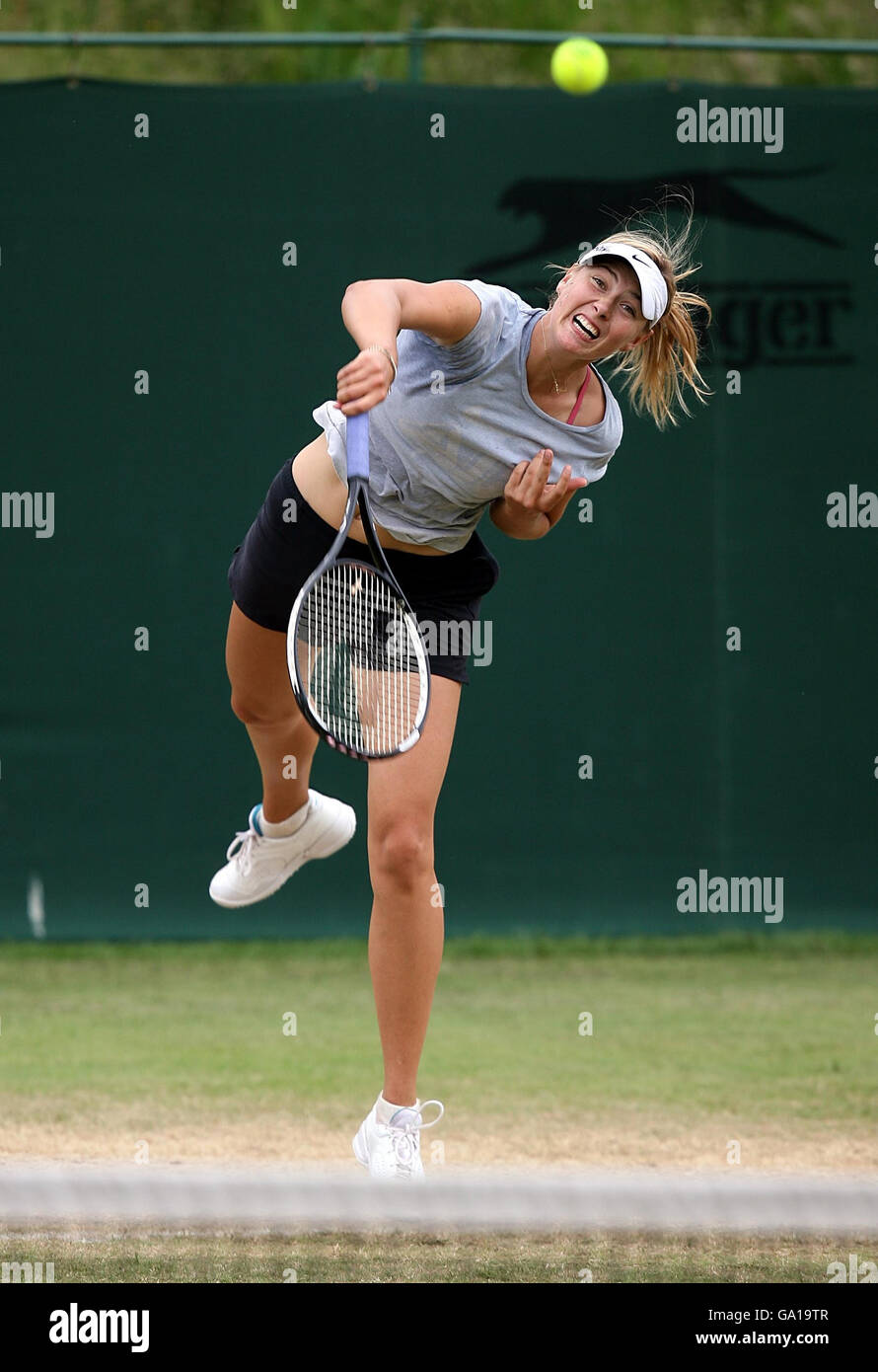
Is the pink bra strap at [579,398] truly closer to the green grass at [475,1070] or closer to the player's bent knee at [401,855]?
the player's bent knee at [401,855]

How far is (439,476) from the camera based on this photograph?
317 cm

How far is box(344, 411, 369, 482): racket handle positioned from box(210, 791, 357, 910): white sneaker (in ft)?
4.75

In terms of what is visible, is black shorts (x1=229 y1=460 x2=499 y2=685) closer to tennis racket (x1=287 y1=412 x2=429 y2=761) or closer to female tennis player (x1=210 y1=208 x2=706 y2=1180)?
female tennis player (x1=210 y1=208 x2=706 y2=1180)

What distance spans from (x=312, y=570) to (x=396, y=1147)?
1.08 meters

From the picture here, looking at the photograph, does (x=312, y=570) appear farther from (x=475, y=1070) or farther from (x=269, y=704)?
(x=475, y=1070)

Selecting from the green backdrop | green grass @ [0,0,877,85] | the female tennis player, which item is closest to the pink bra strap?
the female tennis player

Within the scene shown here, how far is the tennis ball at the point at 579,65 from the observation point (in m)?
5.93

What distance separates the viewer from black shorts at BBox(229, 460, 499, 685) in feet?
11.0

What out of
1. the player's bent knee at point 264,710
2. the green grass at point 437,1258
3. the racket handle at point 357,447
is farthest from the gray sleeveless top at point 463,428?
the green grass at point 437,1258

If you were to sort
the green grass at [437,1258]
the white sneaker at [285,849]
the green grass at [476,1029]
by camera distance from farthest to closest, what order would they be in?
the green grass at [476,1029], the white sneaker at [285,849], the green grass at [437,1258]

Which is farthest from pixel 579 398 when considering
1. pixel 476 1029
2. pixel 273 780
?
pixel 476 1029

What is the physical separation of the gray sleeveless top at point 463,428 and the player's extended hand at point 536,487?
45mm

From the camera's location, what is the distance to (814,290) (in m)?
6.25

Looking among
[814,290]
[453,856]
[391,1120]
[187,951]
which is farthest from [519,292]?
[391,1120]
